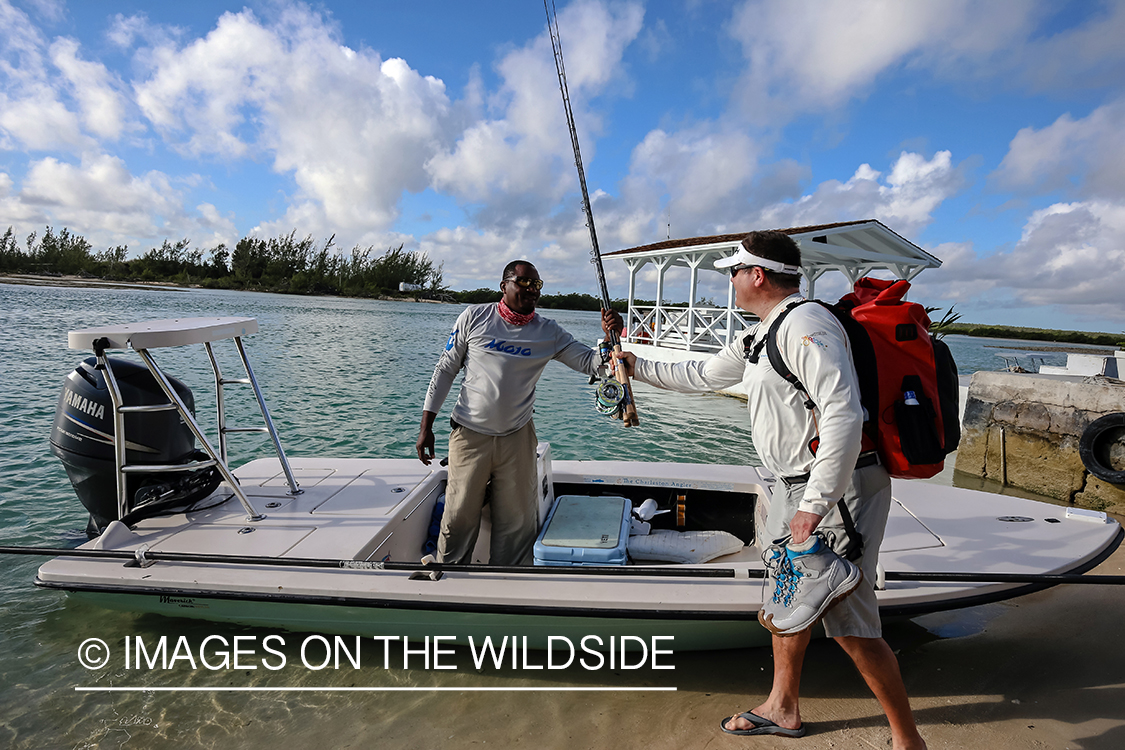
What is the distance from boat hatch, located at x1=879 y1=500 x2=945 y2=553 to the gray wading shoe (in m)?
1.32

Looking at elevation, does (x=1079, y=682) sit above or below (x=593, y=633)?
below

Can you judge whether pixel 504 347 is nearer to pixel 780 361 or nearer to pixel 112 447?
pixel 780 361

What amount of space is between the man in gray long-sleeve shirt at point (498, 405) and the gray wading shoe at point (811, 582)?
154cm

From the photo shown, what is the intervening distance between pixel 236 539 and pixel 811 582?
2.76 metres

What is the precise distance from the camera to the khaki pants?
312cm

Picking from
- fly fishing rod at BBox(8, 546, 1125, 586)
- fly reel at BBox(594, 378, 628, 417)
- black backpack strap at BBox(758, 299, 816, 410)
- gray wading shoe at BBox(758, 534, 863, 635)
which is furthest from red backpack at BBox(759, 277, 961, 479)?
fly reel at BBox(594, 378, 628, 417)

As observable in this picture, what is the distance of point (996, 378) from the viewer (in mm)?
7570

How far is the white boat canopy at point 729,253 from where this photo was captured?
12711 millimetres

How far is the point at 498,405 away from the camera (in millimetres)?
3068

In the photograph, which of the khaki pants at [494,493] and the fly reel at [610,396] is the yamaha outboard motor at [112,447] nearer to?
the khaki pants at [494,493]

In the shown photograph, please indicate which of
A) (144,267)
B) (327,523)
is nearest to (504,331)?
(327,523)

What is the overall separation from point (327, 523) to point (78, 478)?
4.84 feet

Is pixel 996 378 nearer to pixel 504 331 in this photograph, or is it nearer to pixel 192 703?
pixel 504 331

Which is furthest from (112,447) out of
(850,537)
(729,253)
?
(729,253)
